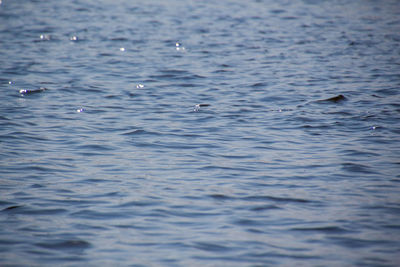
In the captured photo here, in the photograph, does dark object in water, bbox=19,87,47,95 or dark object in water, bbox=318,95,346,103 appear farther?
dark object in water, bbox=19,87,47,95

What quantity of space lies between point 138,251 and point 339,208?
261 cm

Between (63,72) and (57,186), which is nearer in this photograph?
(57,186)

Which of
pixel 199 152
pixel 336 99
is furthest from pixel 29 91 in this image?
pixel 336 99

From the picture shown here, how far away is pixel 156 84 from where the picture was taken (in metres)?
14.1

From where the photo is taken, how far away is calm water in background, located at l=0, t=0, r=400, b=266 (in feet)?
20.0

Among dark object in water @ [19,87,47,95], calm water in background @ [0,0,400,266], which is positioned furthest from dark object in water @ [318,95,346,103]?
dark object in water @ [19,87,47,95]

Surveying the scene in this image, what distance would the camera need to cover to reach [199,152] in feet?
29.8

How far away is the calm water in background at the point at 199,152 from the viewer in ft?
20.0

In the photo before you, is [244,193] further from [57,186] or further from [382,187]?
[57,186]

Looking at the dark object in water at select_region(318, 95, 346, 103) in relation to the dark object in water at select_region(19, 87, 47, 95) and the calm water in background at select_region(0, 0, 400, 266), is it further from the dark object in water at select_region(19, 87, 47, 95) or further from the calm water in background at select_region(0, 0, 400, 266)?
the dark object in water at select_region(19, 87, 47, 95)

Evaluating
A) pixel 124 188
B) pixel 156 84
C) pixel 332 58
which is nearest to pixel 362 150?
pixel 124 188

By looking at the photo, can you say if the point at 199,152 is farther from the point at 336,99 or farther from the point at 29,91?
the point at 29,91

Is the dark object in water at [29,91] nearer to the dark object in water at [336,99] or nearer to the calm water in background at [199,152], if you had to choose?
the calm water in background at [199,152]

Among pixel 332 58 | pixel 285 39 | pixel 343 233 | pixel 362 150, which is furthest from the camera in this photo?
pixel 285 39
